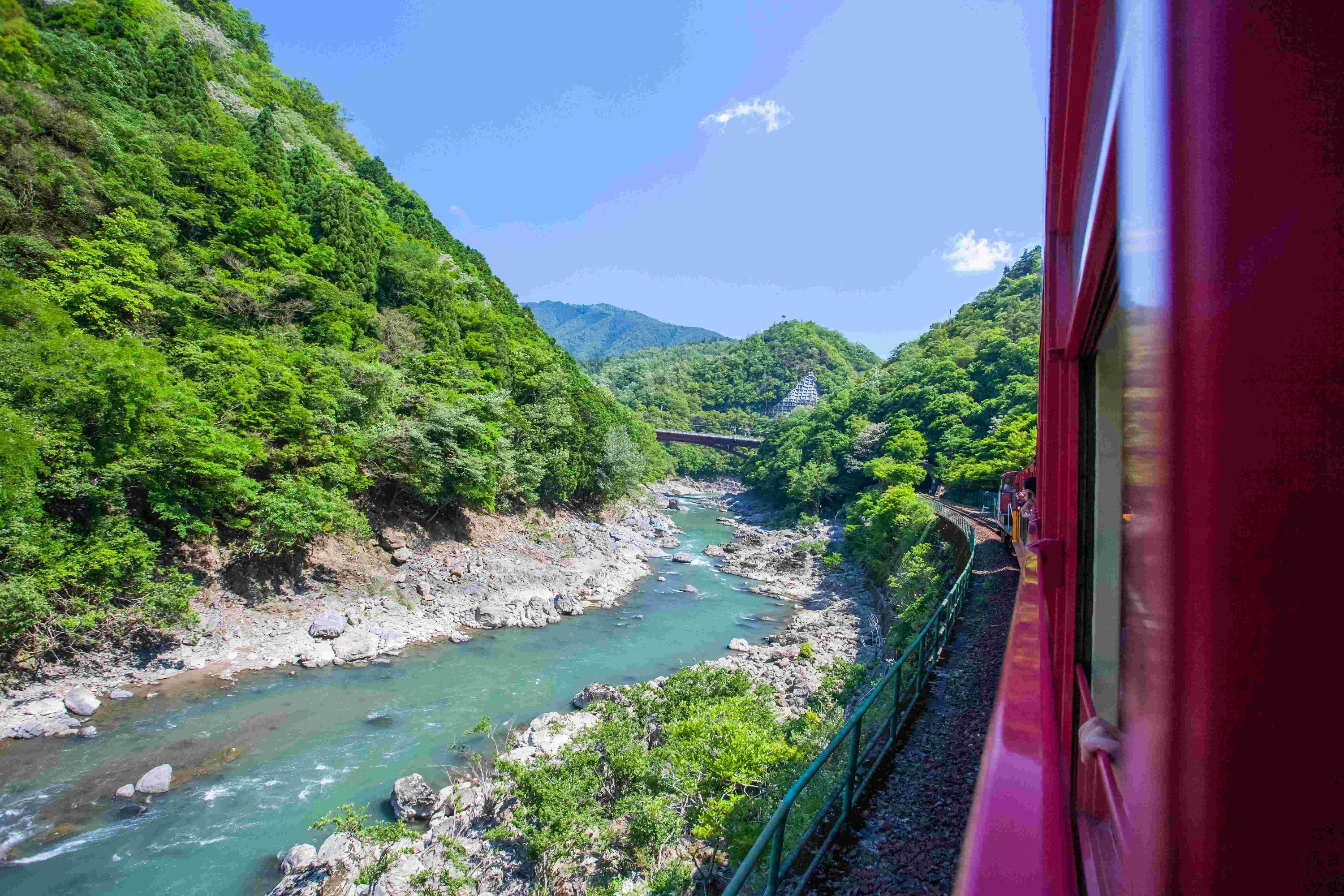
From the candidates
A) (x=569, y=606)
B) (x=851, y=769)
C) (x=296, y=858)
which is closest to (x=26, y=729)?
(x=296, y=858)

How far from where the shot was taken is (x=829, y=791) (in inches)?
168

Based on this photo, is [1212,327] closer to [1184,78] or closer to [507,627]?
[1184,78]

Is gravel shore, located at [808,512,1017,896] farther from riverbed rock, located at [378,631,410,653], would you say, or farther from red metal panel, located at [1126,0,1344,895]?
riverbed rock, located at [378,631,410,653]

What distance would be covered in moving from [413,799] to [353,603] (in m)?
7.63

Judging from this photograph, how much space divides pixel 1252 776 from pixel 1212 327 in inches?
10.9

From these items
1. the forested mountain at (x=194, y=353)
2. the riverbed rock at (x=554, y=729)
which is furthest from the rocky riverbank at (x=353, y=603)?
the riverbed rock at (x=554, y=729)

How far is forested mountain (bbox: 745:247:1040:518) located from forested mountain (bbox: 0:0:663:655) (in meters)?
12.5

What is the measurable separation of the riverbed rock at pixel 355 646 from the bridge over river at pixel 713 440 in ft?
121

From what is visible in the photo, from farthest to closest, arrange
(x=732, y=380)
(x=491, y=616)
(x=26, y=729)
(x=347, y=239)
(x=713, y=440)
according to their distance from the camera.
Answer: (x=732, y=380), (x=713, y=440), (x=347, y=239), (x=491, y=616), (x=26, y=729)

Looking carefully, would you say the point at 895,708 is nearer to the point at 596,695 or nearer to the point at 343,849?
the point at 343,849

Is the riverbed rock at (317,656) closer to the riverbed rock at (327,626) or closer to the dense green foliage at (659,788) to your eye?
the riverbed rock at (327,626)

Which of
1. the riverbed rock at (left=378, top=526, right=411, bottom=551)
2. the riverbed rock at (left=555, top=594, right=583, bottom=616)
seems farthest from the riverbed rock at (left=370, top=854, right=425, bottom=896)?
the riverbed rock at (left=378, top=526, right=411, bottom=551)

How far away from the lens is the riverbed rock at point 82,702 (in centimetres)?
920

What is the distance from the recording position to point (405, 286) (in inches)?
940
